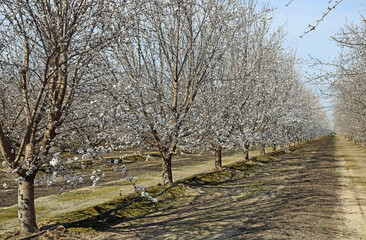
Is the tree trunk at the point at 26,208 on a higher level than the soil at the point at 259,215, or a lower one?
higher

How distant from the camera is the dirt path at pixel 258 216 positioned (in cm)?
774

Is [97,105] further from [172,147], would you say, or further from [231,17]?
[231,17]

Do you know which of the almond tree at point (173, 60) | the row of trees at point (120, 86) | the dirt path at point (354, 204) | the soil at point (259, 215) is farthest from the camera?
the almond tree at point (173, 60)

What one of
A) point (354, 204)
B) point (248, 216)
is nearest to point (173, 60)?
point (248, 216)

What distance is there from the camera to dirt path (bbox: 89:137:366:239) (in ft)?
25.4

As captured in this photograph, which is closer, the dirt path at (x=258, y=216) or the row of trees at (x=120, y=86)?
the row of trees at (x=120, y=86)

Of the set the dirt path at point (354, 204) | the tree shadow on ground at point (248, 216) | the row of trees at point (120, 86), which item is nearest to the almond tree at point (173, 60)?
the row of trees at point (120, 86)

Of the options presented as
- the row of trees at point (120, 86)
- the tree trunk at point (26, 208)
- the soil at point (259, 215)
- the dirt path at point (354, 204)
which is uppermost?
the row of trees at point (120, 86)

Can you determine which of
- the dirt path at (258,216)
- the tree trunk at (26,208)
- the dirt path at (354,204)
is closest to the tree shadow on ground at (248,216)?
the dirt path at (258,216)

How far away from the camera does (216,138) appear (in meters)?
13.2

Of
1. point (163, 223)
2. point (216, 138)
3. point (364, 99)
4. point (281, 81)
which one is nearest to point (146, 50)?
point (216, 138)

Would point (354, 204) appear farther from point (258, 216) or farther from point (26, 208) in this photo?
point (26, 208)

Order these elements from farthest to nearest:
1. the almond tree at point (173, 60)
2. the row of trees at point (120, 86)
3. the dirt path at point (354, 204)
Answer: the almond tree at point (173, 60), the dirt path at point (354, 204), the row of trees at point (120, 86)

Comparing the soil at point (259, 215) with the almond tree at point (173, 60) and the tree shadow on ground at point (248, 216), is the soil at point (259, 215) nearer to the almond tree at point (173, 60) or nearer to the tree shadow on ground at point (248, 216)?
the tree shadow on ground at point (248, 216)
